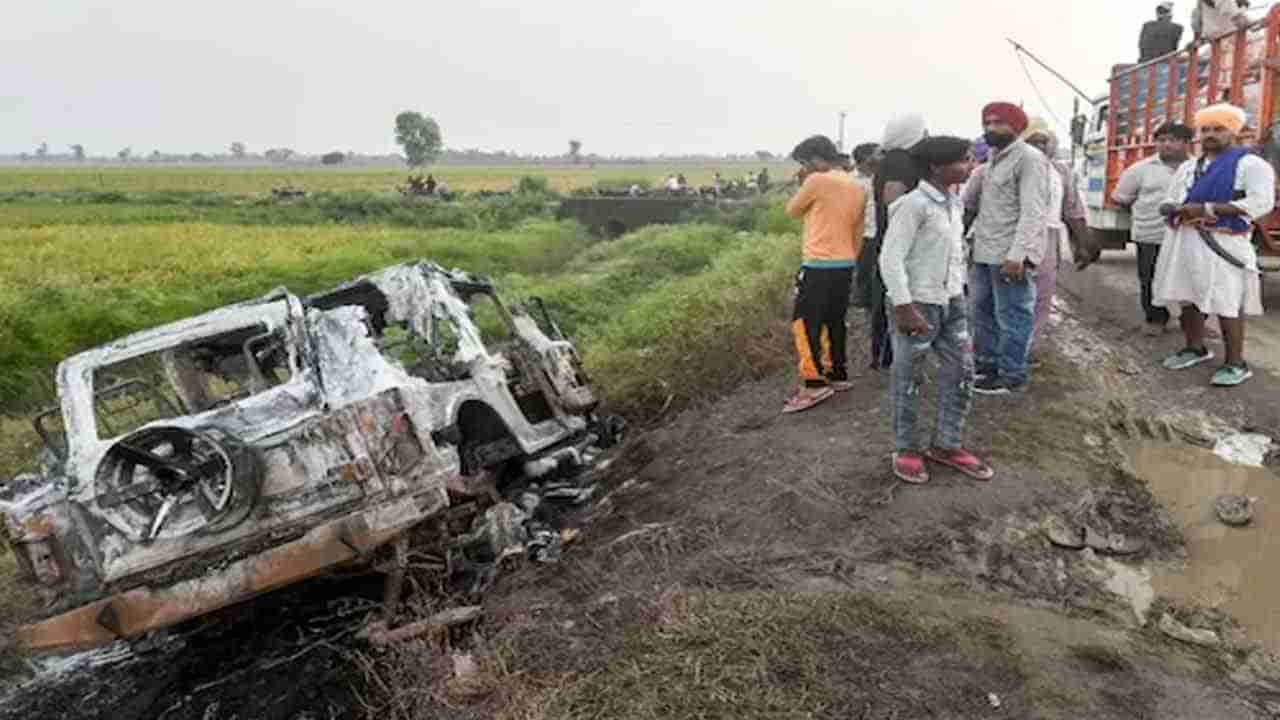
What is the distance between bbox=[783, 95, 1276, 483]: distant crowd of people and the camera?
4824 millimetres

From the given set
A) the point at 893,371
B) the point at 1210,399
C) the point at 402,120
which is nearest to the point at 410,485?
the point at 893,371

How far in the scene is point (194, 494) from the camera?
4.80m

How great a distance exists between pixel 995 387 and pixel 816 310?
48.2 inches

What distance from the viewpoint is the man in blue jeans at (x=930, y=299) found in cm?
474

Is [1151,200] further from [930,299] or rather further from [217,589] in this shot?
[217,589]

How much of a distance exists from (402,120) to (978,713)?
105 m

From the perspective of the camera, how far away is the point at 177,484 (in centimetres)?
480

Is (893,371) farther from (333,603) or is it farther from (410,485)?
(333,603)

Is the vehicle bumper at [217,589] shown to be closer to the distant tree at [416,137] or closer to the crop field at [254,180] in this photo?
the crop field at [254,180]

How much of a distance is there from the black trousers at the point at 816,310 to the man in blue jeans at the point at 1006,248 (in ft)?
2.68

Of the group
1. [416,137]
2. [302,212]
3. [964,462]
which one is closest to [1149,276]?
[964,462]

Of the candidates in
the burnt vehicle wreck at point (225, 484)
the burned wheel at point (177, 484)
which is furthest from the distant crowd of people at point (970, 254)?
the burned wheel at point (177, 484)

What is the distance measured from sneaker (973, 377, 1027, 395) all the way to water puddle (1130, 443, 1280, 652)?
0.80 m

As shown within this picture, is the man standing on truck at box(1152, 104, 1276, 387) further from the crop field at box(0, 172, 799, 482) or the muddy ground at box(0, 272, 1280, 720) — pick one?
the crop field at box(0, 172, 799, 482)
